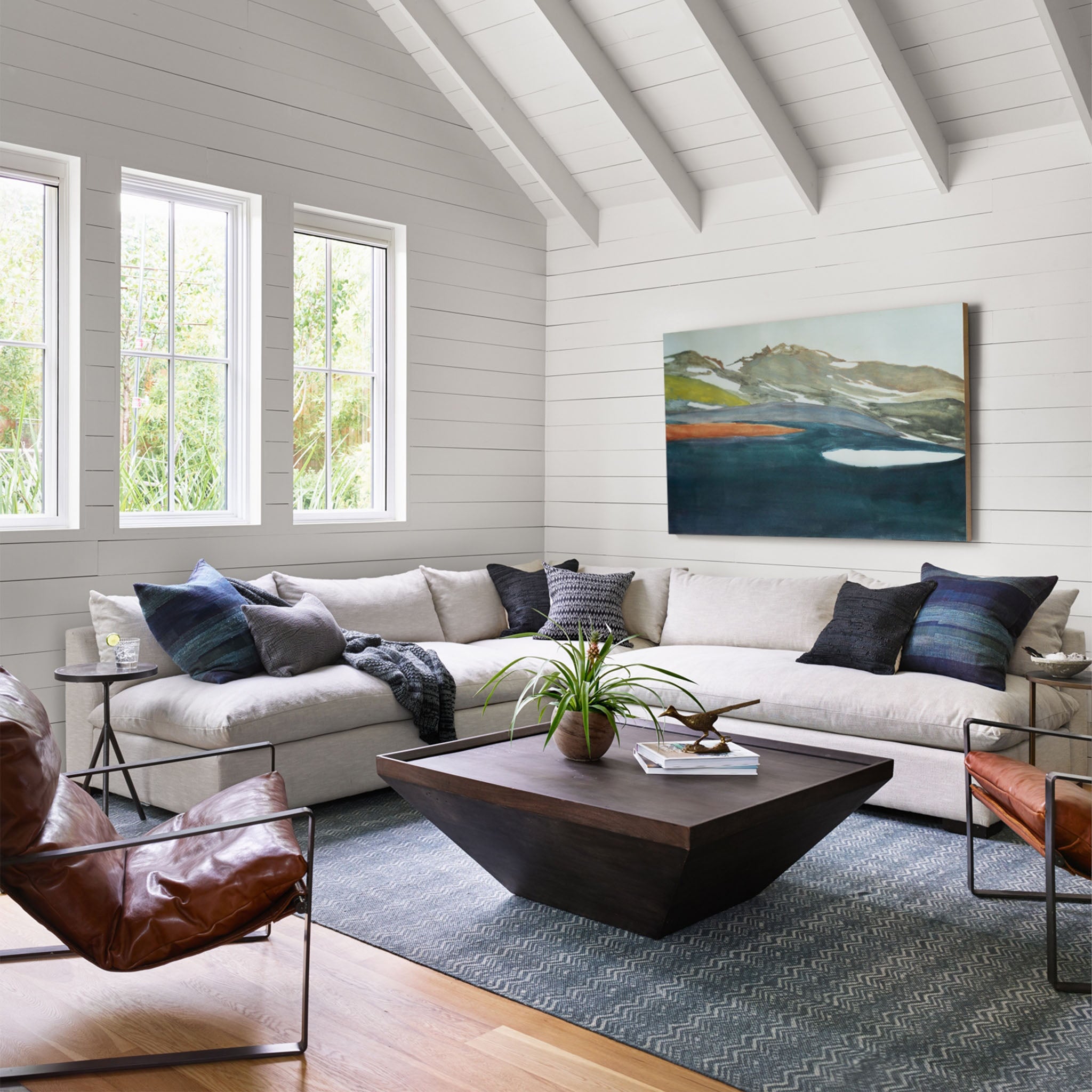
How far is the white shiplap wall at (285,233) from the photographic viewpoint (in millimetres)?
4414

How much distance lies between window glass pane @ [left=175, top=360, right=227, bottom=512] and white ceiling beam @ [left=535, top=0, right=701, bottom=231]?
7.10ft

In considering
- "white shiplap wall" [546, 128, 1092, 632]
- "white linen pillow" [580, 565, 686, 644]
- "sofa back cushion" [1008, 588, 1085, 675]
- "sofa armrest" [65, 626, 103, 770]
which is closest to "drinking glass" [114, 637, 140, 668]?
"sofa armrest" [65, 626, 103, 770]

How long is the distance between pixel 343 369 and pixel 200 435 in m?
0.89

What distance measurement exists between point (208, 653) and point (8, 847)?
207cm

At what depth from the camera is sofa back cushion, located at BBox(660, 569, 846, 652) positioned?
4965 millimetres

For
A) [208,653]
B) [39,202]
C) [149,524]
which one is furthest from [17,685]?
[39,202]

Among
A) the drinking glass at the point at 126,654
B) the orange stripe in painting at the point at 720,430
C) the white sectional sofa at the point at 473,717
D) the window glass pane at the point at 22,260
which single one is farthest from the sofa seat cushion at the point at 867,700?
the window glass pane at the point at 22,260

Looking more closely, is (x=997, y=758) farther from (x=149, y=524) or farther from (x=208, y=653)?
(x=149, y=524)

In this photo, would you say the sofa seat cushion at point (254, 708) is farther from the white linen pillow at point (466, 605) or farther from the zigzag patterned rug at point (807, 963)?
the white linen pillow at point (466, 605)

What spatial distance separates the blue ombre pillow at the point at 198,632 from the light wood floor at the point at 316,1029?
138 centimetres

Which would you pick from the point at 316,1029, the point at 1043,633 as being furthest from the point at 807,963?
the point at 1043,633

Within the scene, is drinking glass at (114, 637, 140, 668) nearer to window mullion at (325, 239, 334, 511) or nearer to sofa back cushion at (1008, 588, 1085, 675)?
window mullion at (325, 239, 334, 511)

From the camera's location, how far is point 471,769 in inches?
122

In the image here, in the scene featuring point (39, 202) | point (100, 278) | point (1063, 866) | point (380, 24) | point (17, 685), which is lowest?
point (1063, 866)
